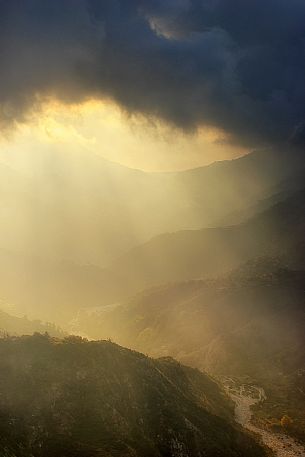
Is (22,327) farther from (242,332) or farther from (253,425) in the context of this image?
(253,425)

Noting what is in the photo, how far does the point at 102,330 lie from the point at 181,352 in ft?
169

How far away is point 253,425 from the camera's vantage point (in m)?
77.4

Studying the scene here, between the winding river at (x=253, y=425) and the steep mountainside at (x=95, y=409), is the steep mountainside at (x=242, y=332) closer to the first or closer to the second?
the winding river at (x=253, y=425)

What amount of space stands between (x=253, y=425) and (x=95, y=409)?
38.2 m

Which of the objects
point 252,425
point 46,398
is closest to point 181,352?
point 252,425

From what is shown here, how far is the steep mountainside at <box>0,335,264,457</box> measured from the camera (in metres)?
44.8

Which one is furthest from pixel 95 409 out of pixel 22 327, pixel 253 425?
pixel 22 327

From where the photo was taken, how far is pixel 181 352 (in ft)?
494

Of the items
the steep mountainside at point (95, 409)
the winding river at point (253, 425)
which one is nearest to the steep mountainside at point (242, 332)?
the winding river at point (253, 425)

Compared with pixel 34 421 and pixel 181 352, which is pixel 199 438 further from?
pixel 181 352

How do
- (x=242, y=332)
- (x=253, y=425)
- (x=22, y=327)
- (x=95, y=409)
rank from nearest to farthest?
1. (x=95, y=409)
2. (x=253, y=425)
3. (x=22, y=327)
4. (x=242, y=332)

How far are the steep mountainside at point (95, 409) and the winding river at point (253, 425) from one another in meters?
5.84

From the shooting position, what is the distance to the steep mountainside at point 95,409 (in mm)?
44844

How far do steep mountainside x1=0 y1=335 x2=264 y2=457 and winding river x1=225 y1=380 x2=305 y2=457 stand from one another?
5.84 metres
